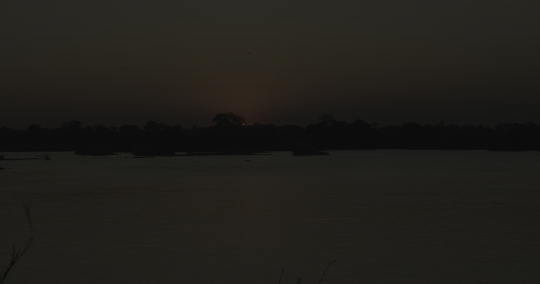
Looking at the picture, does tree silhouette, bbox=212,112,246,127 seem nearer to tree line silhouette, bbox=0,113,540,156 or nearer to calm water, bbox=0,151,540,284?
tree line silhouette, bbox=0,113,540,156

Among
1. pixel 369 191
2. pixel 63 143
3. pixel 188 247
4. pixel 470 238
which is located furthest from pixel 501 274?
pixel 63 143

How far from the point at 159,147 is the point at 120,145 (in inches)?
742

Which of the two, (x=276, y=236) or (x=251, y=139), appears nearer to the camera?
(x=276, y=236)

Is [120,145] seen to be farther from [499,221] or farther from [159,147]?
[499,221]

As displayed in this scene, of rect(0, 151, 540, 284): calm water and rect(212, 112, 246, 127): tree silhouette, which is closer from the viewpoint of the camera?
rect(0, 151, 540, 284): calm water

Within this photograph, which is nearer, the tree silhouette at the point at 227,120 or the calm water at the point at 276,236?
the calm water at the point at 276,236

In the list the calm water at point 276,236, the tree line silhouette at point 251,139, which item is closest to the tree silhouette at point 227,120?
the tree line silhouette at point 251,139

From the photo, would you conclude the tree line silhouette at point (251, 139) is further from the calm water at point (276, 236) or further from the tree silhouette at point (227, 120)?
the calm water at point (276, 236)

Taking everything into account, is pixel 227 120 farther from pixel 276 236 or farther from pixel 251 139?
pixel 276 236

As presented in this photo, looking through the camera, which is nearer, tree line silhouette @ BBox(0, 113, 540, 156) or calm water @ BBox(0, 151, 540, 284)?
calm water @ BBox(0, 151, 540, 284)

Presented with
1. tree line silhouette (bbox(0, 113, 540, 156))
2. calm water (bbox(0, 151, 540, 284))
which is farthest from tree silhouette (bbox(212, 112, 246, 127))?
calm water (bbox(0, 151, 540, 284))

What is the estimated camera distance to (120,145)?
5138 inches

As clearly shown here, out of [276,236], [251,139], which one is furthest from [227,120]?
[276,236]

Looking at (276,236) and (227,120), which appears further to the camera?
(227,120)
